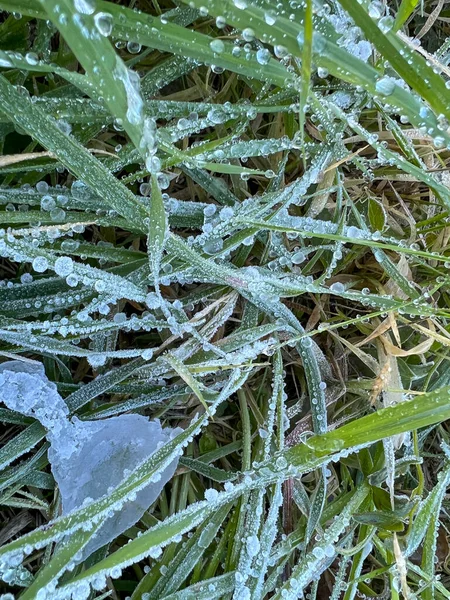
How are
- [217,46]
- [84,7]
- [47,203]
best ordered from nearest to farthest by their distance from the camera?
1. [84,7]
2. [217,46]
3. [47,203]

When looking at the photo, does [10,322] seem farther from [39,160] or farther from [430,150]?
[430,150]

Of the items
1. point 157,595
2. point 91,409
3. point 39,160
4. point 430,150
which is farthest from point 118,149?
point 157,595

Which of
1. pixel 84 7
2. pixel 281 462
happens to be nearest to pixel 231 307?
pixel 281 462

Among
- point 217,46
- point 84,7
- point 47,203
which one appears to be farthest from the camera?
point 47,203

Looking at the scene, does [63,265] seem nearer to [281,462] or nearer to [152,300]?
[152,300]

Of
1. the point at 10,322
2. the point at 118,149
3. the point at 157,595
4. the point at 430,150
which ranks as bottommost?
the point at 157,595

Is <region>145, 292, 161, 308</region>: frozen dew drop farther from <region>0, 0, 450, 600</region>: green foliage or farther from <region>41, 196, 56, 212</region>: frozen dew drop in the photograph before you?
<region>41, 196, 56, 212</region>: frozen dew drop

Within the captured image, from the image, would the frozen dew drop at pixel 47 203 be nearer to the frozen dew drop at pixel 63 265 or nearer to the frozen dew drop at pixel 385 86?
the frozen dew drop at pixel 63 265

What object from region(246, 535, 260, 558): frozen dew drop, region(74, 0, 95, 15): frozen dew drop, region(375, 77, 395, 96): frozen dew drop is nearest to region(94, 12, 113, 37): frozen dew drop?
region(74, 0, 95, 15): frozen dew drop
